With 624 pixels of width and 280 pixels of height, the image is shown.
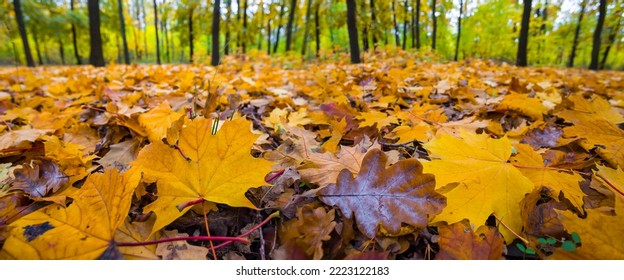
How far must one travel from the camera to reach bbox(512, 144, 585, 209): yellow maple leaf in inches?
26.2

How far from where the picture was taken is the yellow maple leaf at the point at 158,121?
1.01 metres

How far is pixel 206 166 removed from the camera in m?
0.62

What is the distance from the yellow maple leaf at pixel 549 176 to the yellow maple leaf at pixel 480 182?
9cm

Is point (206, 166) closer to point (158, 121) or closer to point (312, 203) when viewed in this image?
point (312, 203)

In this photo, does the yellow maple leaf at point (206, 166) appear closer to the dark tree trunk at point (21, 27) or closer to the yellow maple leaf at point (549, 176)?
the yellow maple leaf at point (549, 176)

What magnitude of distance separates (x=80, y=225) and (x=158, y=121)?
0.58m

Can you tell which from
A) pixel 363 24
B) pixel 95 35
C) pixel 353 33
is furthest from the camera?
pixel 363 24

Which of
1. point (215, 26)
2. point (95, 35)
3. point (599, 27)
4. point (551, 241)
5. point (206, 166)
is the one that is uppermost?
point (599, 27)

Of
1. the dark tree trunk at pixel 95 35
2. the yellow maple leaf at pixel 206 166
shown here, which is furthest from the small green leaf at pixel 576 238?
the dark tree trunk at pixel 95 35

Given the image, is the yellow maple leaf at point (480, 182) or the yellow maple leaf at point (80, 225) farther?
the yellow maple leaf at point (480, 182)

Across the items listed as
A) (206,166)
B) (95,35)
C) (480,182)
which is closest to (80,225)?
(206,166)

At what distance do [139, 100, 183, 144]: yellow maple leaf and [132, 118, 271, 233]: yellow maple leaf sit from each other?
41 cm
